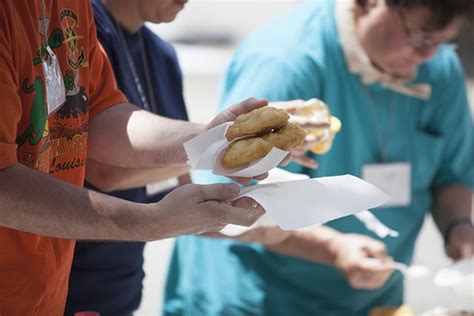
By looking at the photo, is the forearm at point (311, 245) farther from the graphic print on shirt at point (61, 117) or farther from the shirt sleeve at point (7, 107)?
the shirt sleeve at point (7, 107)

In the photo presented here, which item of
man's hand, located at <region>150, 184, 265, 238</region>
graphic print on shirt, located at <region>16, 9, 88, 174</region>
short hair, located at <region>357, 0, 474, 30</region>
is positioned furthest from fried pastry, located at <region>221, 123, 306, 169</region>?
short hair, located at <region>357, 0, 474, 30</region>

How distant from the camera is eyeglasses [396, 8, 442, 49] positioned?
7.60 feet

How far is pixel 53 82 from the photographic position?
52.0 inches

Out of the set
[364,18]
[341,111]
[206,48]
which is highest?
[364,18]

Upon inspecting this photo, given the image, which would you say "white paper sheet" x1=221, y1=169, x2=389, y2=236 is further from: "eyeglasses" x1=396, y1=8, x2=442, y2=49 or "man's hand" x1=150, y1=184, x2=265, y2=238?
"eyeglasses" x1=396, y1=8, x2=442, y2=49

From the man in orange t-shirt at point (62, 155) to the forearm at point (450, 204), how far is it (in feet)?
3.93

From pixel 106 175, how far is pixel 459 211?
3.68 feet

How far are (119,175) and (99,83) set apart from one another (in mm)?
262

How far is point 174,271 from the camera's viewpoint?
2498 mm

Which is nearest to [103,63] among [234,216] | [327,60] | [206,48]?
[234,216]

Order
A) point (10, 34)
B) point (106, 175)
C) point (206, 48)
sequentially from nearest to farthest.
→ point (10, 34), point (106, 175), point (206, 48)

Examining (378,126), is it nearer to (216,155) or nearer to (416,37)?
(416,37)

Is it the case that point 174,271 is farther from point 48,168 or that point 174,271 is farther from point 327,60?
point 48,168

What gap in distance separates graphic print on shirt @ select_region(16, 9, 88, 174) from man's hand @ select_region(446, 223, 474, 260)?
1301 mm
